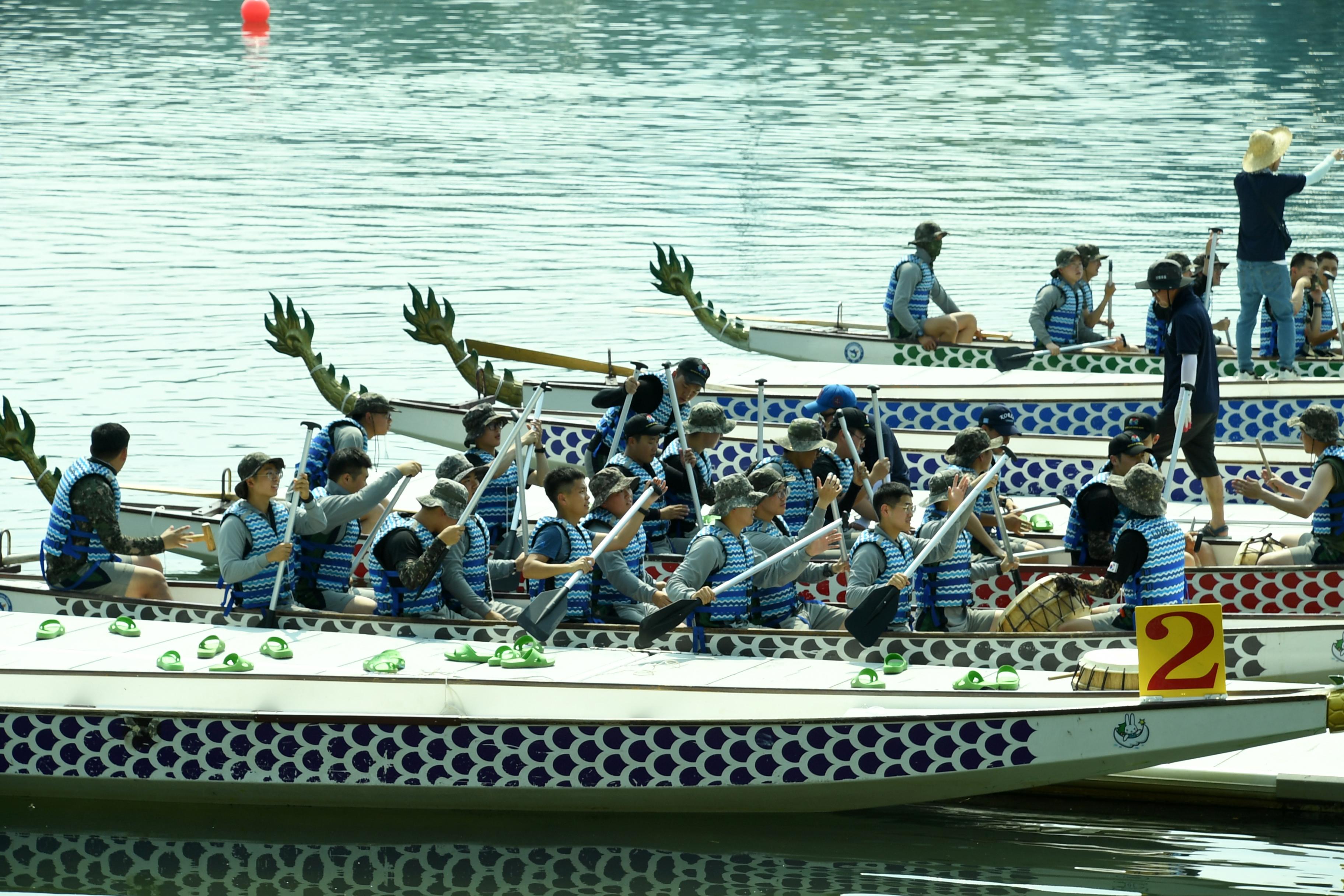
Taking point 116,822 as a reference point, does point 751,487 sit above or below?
above

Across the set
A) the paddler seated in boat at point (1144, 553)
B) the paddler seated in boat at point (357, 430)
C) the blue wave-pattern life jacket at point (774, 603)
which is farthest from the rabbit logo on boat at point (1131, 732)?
the paddler seated in boat at point (357, 430)

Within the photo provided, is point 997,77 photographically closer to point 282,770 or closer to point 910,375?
point 910,375

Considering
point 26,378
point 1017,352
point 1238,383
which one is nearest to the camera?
point 1238,383

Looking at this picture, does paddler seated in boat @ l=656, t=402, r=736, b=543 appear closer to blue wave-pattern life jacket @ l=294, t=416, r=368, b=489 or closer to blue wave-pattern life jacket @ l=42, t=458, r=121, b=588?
blue wave-pattern life jacket @ l=294, t=416, r=368, b=489

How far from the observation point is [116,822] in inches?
451

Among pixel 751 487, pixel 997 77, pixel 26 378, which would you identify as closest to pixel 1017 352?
pixel 751 487

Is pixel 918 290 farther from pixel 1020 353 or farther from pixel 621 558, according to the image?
pixel 621 558

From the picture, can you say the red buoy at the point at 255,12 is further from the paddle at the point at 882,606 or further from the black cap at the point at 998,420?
the paddle at the point at 882,606

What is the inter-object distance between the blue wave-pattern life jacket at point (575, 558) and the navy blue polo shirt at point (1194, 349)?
4.91 m

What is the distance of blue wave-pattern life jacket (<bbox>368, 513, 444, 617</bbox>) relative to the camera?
40.5 feet

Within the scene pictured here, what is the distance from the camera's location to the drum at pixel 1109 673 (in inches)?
418

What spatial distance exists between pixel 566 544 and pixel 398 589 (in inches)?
43.3

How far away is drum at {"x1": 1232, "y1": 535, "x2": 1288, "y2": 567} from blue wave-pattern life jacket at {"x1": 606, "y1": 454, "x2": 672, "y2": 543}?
417 cm

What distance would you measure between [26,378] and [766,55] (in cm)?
3548
